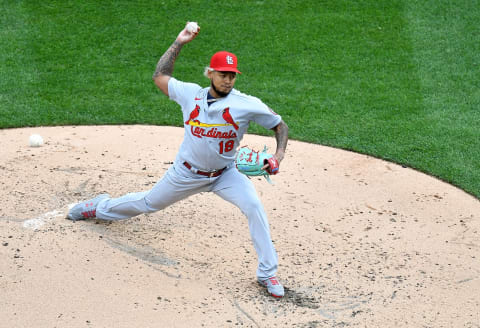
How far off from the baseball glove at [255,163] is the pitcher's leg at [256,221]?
0.16 metres

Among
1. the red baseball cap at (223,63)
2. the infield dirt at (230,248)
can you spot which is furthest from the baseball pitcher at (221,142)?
the infield dirt at (230,248)

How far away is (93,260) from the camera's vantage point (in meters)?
5.54

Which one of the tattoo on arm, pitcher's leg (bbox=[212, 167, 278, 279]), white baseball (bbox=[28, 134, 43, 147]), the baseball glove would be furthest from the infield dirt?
the tattoo on arm

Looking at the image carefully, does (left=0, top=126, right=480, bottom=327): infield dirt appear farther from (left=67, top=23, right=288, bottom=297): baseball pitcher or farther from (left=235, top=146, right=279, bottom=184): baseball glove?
(left=235, top=146, right=279, bottom=184): baseball glove

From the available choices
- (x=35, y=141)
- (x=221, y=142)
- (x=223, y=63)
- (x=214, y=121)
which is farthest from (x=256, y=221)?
(x=35, y=141)

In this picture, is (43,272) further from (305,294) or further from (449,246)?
(449,246)

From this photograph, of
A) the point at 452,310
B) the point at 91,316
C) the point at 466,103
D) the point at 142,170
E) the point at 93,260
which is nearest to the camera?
the point at 91,316

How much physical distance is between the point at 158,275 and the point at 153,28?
7.29m

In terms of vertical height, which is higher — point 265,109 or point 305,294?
point 265,109

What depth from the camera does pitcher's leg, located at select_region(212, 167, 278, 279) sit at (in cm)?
522

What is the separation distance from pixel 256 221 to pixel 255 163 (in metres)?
0.46

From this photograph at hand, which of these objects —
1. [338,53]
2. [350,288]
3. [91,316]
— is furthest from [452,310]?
[338,53]

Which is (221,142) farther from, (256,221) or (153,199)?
(153,199)

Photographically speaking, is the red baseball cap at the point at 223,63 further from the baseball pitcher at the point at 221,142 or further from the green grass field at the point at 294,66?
the green grass field at the point at 294,66
